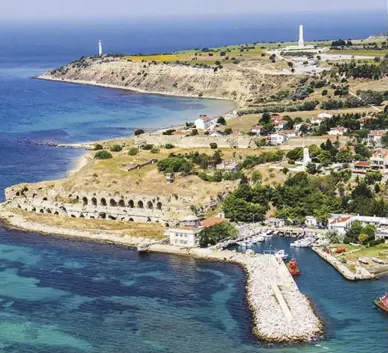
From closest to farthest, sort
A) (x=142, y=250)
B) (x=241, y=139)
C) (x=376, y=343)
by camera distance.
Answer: (x=376, y=343), (x=142, y=250), (x=241, y=139)

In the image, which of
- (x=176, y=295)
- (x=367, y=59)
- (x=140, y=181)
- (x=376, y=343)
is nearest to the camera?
(x=376, y=343)

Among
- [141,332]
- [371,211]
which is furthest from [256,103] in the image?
[141,332]

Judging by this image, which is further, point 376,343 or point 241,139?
point 241,139

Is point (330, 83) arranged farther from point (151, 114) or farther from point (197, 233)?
point (197, 233)

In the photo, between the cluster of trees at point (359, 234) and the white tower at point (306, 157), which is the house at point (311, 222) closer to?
the cluster of trees at point (359, 234)

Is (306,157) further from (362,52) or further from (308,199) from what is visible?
(362,52)

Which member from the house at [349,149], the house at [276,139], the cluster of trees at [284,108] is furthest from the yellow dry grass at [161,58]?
the house at [349,149]

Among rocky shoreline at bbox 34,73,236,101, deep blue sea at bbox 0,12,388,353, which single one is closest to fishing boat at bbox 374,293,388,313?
deep blue sea at bbox 0,12,388,353
